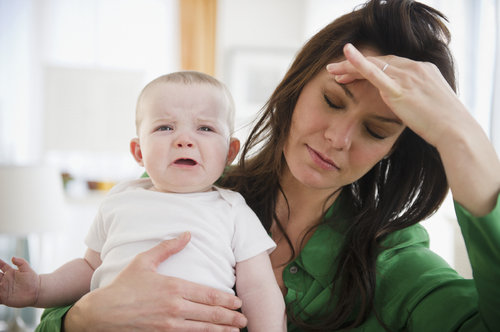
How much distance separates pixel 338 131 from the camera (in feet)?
3.90

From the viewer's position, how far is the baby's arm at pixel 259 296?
3.50 feet

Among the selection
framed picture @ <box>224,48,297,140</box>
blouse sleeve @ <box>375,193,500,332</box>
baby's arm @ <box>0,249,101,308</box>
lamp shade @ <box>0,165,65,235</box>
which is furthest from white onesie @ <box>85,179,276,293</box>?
framed picture @ <box>224,48,297,140</box>

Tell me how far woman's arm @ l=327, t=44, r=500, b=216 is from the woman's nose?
18 cm

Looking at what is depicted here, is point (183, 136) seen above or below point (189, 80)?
below

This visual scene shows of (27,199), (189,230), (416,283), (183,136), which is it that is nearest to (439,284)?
(416,283)

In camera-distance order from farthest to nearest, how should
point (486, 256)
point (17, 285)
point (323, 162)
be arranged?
1. point (323, 162)
2. point (17, 285)
3. point (486, 256)

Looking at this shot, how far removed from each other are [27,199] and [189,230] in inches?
78.6

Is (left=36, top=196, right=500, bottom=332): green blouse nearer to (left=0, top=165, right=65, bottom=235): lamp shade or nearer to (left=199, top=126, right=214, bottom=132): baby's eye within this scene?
(left=199, top=126, right=214, bottom=132): baby's eye

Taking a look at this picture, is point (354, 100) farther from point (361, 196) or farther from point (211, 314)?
point (211, 314)

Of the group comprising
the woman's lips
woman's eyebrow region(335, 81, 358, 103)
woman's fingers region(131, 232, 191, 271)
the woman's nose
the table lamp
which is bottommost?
the table lamp

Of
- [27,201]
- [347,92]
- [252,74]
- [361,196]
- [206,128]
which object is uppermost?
[347,92]

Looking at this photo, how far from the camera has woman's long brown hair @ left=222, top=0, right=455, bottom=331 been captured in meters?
1.23

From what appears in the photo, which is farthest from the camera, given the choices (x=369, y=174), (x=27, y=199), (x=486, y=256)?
(x=27, y=199)

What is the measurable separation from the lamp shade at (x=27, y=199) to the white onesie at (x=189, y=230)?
5.80 feet
